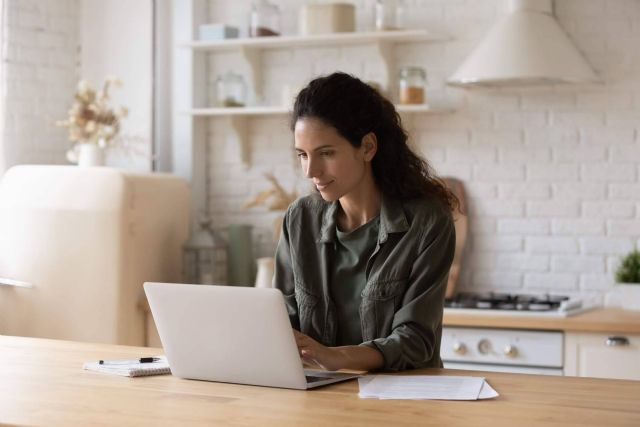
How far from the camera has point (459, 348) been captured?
3.96 m

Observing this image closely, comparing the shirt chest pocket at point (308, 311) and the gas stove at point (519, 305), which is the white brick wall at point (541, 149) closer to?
the gas stove at point (519, 305)

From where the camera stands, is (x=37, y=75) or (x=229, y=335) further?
(x=37, y=75)

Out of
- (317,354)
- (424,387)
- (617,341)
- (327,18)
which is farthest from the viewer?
(327,18)

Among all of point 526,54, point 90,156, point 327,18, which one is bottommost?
point 90,156

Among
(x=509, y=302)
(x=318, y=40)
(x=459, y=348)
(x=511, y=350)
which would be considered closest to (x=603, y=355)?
(x=511, y=350)

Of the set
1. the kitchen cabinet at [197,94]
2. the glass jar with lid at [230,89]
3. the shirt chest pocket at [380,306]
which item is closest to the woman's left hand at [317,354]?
the shirt chest pocket at [380,306]

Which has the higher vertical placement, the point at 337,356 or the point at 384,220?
the point at 384,220

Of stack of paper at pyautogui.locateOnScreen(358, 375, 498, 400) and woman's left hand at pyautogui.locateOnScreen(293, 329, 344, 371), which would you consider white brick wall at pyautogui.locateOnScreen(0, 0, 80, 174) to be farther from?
stack of paper at pyautogui.locateOnScreen(358, 375, 498, 400)

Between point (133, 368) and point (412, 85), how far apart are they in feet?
7.97

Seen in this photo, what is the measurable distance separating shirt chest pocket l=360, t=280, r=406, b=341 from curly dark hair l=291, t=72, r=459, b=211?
28 cm

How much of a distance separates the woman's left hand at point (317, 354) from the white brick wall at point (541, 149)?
7.57 ft

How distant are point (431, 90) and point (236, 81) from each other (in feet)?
3.11

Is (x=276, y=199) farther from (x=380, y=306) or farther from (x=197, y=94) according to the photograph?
(x=380, y=306)

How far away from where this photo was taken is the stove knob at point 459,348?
13.0 ft
